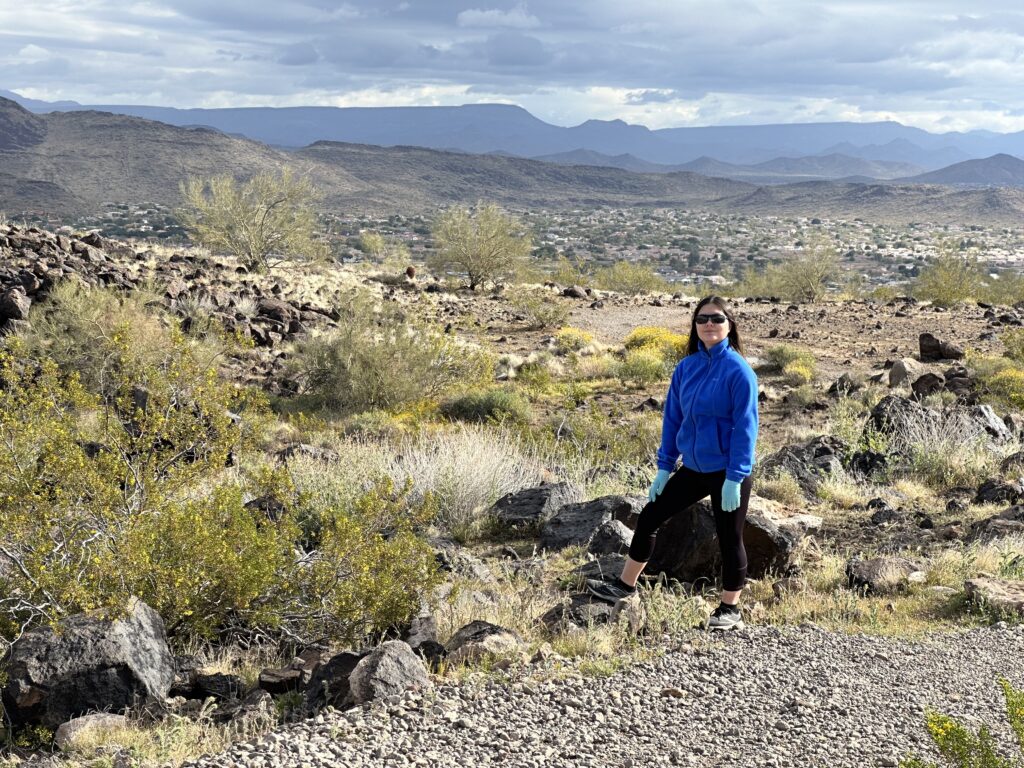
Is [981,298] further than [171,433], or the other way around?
[981,298]

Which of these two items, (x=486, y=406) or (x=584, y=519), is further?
(x=486, y=406)

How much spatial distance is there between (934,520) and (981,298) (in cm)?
2723

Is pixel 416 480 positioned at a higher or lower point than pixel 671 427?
lower

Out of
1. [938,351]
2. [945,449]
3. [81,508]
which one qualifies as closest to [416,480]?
[81,508]

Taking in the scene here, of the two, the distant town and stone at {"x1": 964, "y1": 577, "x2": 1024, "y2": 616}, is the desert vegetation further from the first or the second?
the distant town

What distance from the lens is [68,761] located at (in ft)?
12.8

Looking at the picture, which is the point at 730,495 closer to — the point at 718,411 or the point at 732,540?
the point at 732,540

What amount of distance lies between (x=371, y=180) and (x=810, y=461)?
410 ft

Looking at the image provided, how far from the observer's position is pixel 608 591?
19.4 ft

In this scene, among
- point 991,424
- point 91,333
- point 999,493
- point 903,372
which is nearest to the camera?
point 999,493

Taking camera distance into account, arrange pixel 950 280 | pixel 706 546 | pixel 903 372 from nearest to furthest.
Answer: pixel 706 546, pixel 903 372, pixel 950 280

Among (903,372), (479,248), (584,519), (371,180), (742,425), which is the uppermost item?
(371,180)

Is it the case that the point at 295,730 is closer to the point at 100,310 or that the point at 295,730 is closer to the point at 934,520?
the point at 934,520

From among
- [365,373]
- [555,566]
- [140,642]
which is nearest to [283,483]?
[140,642]
